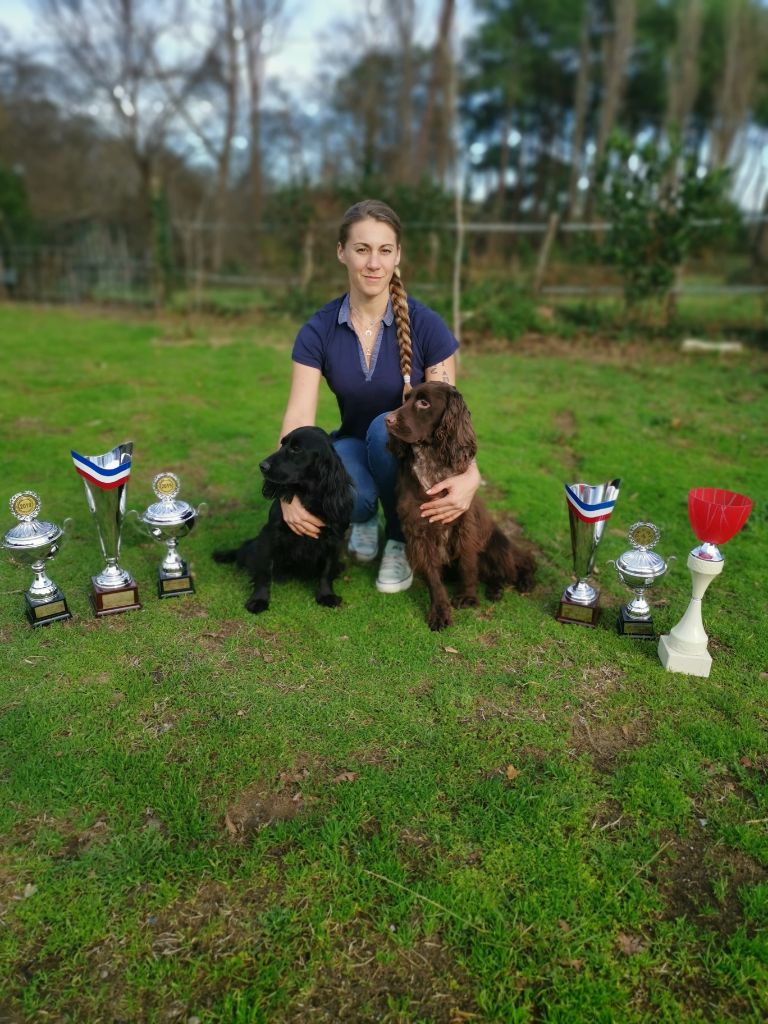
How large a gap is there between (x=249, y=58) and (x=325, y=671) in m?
24.6

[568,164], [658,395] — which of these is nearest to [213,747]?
[658,395]

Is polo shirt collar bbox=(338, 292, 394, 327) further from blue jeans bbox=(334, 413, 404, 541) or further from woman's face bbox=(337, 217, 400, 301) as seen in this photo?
blue jeans bbox=(334, 413, 404, 541)

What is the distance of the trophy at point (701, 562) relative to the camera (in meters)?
2.43

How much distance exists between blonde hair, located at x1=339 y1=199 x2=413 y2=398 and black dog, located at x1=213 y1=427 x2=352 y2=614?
0.50 meters

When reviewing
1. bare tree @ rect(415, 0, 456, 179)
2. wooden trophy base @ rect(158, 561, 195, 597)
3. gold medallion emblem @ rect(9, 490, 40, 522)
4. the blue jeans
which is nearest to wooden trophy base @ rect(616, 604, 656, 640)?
the blue jeans

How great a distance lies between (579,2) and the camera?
2422 cm

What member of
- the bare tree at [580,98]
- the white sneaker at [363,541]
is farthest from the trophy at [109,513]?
the bare tree at [580,98]

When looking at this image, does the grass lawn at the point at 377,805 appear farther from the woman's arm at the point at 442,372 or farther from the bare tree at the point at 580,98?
the bare tree at the point at 580,98

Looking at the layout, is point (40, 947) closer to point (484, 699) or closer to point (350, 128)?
point (484, 699)

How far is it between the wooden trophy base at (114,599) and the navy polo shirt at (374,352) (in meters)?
1.36

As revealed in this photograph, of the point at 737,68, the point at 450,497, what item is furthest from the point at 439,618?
the point at 737,68

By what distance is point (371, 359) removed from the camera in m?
3.15

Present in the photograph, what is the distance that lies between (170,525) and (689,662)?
237cm

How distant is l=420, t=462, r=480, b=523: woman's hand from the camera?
2.76m
